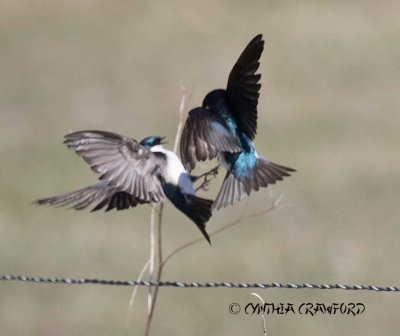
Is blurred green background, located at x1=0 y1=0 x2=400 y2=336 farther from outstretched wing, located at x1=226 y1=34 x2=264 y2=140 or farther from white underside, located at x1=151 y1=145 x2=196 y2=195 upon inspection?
white underside, located at x1=151 y1=145 x2=196 y2=195

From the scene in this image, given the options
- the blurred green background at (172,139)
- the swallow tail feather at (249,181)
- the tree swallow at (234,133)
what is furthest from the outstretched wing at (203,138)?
the blurred green background at (172,139)

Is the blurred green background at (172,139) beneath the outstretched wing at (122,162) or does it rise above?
beneath

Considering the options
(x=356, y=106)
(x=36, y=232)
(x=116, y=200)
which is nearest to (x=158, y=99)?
(x=356, y=106)

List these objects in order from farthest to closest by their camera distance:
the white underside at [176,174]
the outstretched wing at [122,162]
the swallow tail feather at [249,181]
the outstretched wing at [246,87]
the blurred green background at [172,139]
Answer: the blurred green background at [172,139] < the swallow tail feather at [249,181] < the outstretched wing at [246,87] < the white underside at [176,174] < the outstretched wing at [122,162]

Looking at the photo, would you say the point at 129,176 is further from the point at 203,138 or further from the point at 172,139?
the point at 172,139

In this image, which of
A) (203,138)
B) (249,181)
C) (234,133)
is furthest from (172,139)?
(203,138)

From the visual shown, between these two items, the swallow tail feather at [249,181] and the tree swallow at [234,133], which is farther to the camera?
the swallow tail feather at [249,181]

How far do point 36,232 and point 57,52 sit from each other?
13.6 ft

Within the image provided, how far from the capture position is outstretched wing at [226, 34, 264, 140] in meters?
4.79

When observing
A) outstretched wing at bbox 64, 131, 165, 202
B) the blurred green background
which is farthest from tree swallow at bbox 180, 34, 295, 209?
the blurred green background

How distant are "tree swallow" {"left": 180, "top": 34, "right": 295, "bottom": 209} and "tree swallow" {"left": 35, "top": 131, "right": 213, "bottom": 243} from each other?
3.0 inches

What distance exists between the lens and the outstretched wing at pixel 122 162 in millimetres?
4504

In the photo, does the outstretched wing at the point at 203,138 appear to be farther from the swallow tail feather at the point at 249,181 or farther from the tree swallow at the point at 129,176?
the swallow tail feather at the point at 249,181

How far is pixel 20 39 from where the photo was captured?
43.3 feet
